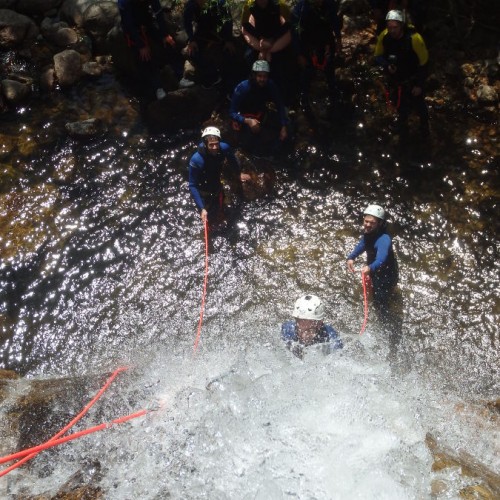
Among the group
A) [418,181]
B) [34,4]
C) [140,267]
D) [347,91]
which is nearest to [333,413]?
[140,267]

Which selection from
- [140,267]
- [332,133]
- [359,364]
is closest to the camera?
[359,364]

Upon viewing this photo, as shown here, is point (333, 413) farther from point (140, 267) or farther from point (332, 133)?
point (332, 133)

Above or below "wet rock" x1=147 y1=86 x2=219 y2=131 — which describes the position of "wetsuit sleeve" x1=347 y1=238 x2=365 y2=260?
→ below

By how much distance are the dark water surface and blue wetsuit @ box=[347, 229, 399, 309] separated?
29cm

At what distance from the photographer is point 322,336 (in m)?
6.10

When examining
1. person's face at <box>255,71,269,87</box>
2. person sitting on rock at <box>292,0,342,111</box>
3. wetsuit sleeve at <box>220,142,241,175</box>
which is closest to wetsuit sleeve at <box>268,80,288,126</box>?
person's face at <box>255,71,269,87</box>

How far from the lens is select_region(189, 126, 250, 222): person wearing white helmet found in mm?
7461

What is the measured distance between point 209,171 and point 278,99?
1.81 meters

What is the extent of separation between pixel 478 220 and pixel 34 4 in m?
10.2

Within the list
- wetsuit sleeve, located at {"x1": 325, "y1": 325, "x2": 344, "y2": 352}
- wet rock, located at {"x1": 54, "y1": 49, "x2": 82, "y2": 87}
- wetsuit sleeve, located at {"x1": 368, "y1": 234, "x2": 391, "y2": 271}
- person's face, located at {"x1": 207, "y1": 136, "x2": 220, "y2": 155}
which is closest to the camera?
wetsuit sleeve, located at {"x1": 325, "y1": 325, "x2": 344, "y2": 352}

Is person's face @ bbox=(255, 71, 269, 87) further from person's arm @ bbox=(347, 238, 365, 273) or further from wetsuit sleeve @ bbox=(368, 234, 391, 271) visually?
wetsuit sleeve @ bbox=(368, 234, 391, 271)

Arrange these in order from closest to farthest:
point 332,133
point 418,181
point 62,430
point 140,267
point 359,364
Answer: point 62,430 < point 359,364 < point 140,267 < point 418,181 < point 332,133

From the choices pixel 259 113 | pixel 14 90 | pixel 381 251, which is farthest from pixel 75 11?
pixel 381 251

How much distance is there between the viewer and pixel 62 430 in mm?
5492
